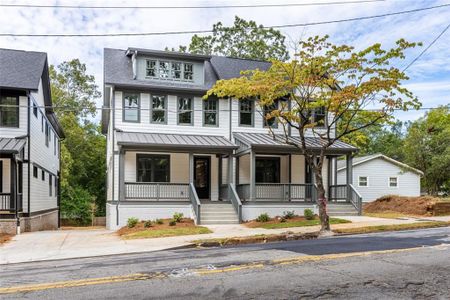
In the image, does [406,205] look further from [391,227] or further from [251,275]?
[251,275]

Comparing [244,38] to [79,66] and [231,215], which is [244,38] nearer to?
[79,66]

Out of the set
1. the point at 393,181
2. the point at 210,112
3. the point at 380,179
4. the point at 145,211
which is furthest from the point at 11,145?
the point at 393,181

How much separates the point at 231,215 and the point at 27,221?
908 centimetres

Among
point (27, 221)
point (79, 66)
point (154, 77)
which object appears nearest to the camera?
point (27, 221)

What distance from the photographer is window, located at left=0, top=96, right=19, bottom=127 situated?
20420 mm

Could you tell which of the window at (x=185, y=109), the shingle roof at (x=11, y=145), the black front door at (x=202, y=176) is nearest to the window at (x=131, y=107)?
the window at (x=185, y=109)

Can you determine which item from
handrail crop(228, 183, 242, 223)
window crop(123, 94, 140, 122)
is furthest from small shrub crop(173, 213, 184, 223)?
window crop(123, 94, 140, 122)

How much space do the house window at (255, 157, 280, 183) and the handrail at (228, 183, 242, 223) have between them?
3104mm

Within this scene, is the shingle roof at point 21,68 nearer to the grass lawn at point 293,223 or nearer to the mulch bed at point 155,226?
the mulch bed at point 155,226

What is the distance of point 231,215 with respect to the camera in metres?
20.7

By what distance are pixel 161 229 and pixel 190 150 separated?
16.1 ft

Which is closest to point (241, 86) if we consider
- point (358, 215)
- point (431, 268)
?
point (358, 215)

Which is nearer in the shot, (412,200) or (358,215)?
(358,215)

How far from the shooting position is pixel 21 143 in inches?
772
